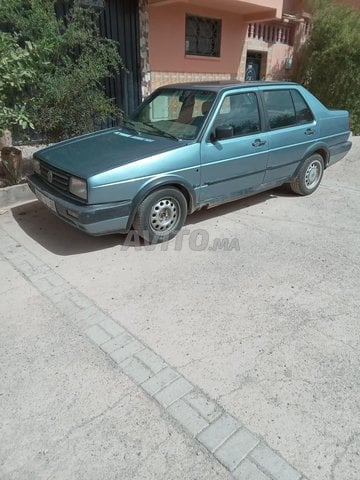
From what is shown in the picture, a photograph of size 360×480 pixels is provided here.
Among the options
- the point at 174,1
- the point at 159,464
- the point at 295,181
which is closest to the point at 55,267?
the point at 159,464

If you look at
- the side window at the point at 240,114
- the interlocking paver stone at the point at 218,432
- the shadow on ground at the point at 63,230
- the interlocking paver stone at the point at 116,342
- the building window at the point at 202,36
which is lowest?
the shadow on ground at the point at 63,230

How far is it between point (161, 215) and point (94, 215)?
834 mm

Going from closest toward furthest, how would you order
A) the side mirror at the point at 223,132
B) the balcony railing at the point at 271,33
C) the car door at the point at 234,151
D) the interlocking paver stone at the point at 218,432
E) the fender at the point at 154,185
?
1. the interlocking paver stone at the point at 218,432
2. the fender at the point at 154,185
3. the side mirror at the point at 223,132
4. the car door at the point at 234,151
5. the balcony railing at the point at 271,33

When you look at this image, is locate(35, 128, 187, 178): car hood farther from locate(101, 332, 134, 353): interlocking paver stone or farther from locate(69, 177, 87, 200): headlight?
locate(101, 332, 134, 353): interlocking paver stone

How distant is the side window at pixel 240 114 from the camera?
441 cm

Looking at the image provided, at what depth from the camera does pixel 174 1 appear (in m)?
8.38

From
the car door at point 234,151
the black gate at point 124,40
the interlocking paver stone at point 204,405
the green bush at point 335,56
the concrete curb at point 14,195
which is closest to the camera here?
the interlocking paver stone at point 204,405

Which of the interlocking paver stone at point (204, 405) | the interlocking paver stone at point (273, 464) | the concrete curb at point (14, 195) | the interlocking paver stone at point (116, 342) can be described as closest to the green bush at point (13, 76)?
the concrete curb at point (14, 195)

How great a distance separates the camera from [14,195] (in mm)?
5367

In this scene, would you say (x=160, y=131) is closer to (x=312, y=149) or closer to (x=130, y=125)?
(x=130, y=125)

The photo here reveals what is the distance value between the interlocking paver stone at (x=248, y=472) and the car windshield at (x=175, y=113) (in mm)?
3234

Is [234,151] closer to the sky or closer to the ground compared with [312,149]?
closer to the sky

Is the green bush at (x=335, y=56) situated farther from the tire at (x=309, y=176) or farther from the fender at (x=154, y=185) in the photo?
the fender at (x=154, y=185)

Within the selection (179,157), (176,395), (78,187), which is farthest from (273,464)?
(179,157)
